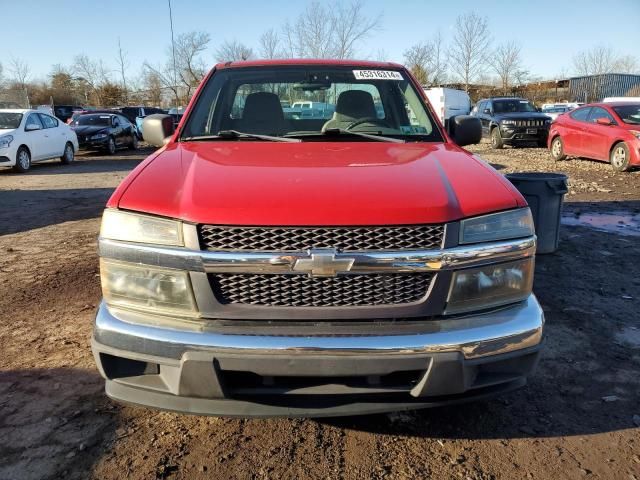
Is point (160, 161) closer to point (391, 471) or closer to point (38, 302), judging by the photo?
point (391, 471)

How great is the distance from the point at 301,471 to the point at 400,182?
1.38m

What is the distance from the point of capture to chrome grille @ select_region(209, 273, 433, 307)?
6.73 feet

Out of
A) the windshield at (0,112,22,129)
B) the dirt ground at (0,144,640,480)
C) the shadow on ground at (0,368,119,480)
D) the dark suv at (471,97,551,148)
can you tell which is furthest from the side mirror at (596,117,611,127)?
the windshield at (0,112,22,129)

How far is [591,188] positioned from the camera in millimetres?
9773

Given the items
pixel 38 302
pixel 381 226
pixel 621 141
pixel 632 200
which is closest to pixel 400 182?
pixel 381 226

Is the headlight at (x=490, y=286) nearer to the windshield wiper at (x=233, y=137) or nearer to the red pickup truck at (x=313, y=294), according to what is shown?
the red pickup truck at (x=313, y=294)

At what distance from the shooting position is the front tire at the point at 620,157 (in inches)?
437

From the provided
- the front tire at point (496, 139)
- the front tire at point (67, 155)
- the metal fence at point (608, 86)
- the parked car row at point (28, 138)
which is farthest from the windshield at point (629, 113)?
the metal fence at point (608, 86)

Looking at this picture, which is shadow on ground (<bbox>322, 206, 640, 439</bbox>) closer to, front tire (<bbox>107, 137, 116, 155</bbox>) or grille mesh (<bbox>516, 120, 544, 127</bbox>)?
grille mesh (<bbox>516, 120, 544, 127</bbox>)

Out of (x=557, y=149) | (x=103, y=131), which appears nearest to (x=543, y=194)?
(x=557, y=149)

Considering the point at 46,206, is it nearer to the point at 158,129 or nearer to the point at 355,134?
the point at 158,129

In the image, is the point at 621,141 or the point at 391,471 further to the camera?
the point at 621,141

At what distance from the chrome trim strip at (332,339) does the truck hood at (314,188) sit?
448 mm

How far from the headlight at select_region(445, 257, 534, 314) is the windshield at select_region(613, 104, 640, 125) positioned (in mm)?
11162
